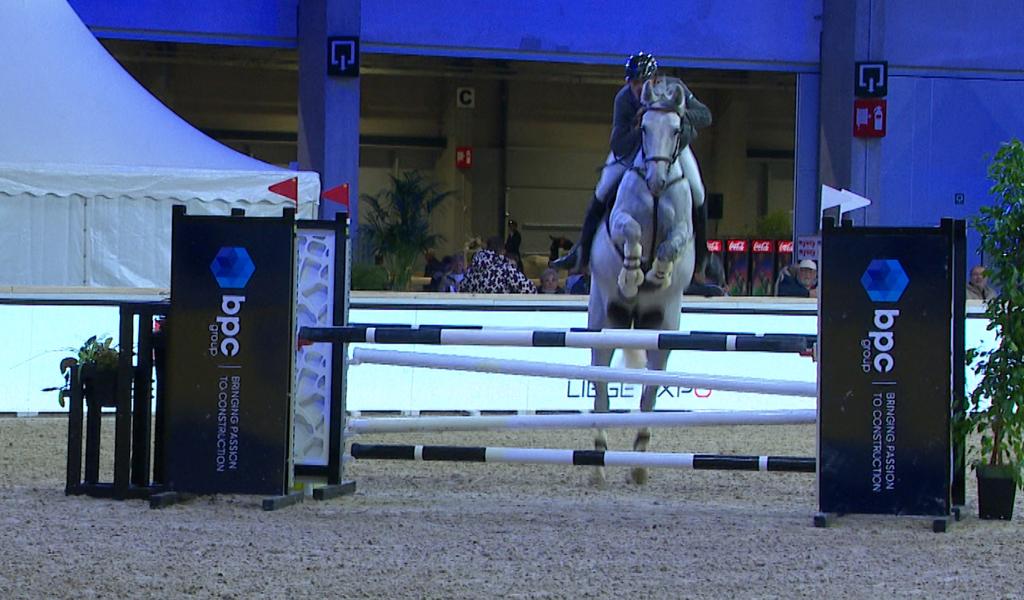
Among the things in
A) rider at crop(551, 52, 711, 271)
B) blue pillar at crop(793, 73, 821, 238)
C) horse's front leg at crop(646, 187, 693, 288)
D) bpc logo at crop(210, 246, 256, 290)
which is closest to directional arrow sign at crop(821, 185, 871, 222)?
rider at crop(551, 52, 711, 271)

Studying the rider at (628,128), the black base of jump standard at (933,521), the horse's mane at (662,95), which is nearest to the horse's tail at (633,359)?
the rider at (628,128)

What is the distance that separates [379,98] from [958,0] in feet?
39.5

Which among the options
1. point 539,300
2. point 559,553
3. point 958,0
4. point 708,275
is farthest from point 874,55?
point 559,553

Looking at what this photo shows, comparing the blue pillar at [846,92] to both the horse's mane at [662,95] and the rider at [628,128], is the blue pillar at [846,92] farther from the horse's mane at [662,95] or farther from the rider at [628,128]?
the horse's mane at [662,95]

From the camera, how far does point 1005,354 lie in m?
7.43

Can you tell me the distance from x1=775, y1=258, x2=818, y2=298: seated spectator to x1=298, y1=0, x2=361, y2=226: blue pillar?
8.79 metres

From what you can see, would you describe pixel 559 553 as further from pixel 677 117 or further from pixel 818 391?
pixel 677 117

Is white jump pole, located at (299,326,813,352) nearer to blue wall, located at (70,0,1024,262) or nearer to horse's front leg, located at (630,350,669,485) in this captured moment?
horse's front leg, located at (630,350,669,485)

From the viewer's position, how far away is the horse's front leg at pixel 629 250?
8.90 metres

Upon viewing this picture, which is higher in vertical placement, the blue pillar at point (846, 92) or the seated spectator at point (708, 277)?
the blue pillar at point (846, 92)

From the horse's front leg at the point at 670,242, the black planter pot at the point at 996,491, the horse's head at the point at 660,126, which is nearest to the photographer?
the black planter pot at the point at 996,491

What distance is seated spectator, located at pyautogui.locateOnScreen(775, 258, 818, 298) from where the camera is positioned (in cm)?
1673

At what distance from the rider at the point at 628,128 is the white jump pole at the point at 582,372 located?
1.38 meters

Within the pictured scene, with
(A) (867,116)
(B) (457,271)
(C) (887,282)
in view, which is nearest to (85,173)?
(B) (457,271)
